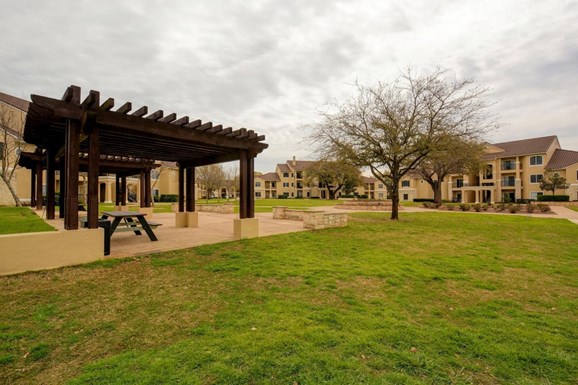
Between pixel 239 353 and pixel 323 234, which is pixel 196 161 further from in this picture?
pixel 239 353

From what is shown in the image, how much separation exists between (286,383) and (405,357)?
1.32m

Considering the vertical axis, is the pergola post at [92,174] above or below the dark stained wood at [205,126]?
below

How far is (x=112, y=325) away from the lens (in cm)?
369

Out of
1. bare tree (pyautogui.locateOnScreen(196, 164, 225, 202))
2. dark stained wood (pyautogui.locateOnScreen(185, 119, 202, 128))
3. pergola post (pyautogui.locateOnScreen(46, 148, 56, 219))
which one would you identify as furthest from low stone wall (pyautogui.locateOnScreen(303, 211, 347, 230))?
bare tree (pyautogui.locateOnScreen(196, 164, 225, 202))

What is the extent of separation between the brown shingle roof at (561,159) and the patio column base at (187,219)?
157 feet

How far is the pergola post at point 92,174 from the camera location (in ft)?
21.3

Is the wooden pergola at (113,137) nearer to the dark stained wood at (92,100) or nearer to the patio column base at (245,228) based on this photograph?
the dark stained wood at (92,100)

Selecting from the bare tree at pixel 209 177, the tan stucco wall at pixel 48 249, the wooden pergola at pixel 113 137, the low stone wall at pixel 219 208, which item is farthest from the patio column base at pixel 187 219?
the bare tree at pixel 209 177

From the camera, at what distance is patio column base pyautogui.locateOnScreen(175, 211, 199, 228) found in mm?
12602

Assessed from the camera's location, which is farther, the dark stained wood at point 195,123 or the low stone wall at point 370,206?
the low stone wall at point 370,206

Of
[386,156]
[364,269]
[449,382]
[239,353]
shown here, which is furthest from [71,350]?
[386,156]

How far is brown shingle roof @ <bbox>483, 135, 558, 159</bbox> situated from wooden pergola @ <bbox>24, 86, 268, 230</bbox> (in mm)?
47933

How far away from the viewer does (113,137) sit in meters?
8.16

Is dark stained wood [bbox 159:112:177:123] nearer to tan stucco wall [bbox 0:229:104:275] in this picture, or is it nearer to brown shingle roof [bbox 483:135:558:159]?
tan stucco wall [bbox 0:229:104:275]
